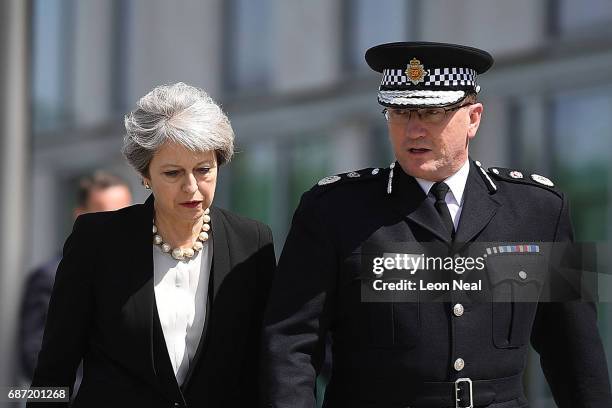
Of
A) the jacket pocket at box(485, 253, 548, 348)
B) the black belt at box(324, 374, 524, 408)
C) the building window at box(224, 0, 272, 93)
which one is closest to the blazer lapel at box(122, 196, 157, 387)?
the black belt at box(324, 374, 524, 408)

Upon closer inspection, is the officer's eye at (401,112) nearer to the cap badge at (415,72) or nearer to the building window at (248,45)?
the cap badge at (415,72)

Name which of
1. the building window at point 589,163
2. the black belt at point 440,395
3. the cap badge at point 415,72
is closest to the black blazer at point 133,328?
the black belt at point 440,395

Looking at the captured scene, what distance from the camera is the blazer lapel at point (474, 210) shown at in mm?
3668

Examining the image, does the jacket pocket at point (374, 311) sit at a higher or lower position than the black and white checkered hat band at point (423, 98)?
lower

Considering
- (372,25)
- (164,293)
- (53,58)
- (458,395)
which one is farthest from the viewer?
(53,58)

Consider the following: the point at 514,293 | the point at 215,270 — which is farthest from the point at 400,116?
the point at 215,270

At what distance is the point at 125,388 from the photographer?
3.69 metres

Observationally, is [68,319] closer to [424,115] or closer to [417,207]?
[417,207]

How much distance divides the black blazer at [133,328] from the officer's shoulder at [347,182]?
0.32m

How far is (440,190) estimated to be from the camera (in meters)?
3.70

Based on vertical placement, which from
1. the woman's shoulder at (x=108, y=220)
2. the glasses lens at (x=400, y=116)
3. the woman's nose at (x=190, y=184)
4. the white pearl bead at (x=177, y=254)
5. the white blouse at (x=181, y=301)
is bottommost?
the white blouse at (x=181, y=301)

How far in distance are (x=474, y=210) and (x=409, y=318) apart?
38 centimetres

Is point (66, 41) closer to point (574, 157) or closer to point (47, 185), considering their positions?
point (47, 185)

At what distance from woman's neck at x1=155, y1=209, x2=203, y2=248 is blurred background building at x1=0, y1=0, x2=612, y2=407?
6.21ft
